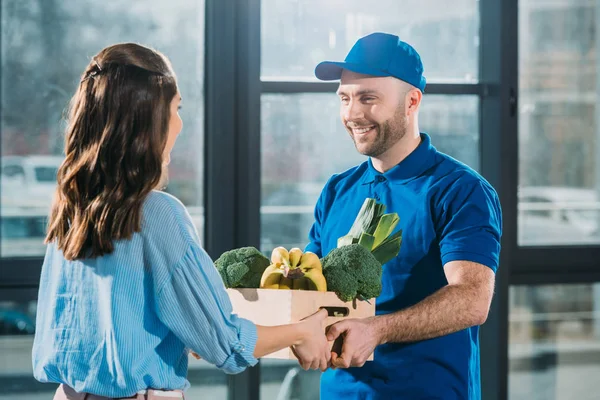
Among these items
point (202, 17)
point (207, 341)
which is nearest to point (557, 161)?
point (202, 17)

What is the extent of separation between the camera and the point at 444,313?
185cm

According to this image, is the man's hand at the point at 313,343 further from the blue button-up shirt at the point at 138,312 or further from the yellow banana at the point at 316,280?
the blue button-up shirt at the point at 138,312

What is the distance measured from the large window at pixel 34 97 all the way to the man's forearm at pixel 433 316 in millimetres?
1643

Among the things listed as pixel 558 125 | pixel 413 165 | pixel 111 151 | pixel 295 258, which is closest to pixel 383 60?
pixel 413 165

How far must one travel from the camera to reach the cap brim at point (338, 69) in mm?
2045

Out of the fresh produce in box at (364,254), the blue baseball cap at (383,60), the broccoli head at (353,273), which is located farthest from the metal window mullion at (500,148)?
the broccoli head at (353,273)

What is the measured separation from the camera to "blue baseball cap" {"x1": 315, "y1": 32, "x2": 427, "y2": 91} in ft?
6.72

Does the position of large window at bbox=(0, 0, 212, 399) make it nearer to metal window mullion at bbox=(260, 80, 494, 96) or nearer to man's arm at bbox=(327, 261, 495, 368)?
metal window mullion at bbox=(260, 80, 494, 96)

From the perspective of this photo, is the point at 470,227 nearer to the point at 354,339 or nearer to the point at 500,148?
the point at 354,339

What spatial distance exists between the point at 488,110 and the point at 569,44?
0.51 m

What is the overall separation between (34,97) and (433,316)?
6.04ft

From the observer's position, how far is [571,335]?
3562mm

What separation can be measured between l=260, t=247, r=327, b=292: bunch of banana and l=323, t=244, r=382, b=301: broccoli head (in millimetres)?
27

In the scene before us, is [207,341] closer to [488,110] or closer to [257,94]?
[257,94]
